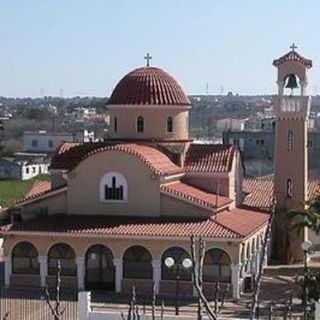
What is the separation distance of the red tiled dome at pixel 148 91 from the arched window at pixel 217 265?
783cm

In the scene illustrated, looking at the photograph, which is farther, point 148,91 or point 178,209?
point 148,91

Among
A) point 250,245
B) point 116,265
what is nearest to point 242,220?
point 250,245

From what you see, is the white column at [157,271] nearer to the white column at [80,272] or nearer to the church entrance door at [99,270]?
the church entrance door at [99,270]

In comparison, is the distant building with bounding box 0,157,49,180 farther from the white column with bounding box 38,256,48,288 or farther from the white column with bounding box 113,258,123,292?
the white column with bounding box 113,258,123,292

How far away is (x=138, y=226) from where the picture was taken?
30562mm

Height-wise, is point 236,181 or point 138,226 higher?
point 236,181

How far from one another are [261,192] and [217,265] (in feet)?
33.7

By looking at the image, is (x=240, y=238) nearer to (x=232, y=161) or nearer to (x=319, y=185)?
(x=232, y=161)

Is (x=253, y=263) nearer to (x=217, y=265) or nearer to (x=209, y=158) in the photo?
(x=217, y=265)

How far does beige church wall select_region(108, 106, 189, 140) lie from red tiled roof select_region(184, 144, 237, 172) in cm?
93

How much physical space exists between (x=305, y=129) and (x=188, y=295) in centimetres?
1038

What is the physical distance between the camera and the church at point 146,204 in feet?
97.9

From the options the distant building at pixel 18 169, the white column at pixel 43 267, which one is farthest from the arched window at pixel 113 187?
the distant building at pixel 18 169

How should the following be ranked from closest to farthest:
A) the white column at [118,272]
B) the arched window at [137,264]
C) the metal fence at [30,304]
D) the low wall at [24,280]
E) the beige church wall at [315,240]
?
1. the metal fence at [30,304]
2. the arched window at [137,264]
3. the white column at [118,272]
4. the low wall at [24,280]
5. the beige church wall at [315,240]
